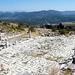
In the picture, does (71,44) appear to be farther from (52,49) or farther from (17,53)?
(17,53)

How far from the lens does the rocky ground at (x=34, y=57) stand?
17.8 m

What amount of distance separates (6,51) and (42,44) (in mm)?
5966

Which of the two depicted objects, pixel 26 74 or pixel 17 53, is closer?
pixel 26 74

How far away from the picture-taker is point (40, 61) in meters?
21.0

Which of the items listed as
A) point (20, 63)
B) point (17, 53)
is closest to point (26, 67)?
point (20, 63)

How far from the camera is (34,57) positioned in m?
22.7

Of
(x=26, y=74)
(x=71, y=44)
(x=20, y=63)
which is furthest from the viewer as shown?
(x=71, y=44)

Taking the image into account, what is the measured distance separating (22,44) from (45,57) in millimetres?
7697

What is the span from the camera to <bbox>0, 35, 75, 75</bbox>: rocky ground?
17.8m

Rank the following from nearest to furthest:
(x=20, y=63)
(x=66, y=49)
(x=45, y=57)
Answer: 1. (x=20, y=63)
2. (x=45, y=57)
3. (x=66, y=49)

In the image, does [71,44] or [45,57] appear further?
[71,44]

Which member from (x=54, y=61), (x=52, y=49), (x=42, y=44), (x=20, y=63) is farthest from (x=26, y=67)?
(x=42, y=44)

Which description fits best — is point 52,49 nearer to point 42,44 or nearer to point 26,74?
point 42,44

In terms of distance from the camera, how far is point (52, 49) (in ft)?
86.0
